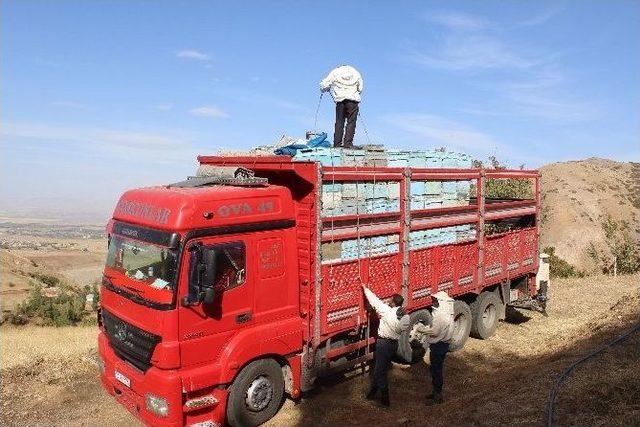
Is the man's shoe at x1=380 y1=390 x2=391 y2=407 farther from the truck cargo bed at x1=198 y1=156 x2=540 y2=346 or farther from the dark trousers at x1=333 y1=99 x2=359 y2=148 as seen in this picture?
the dark trousers at x1=333 y1=99 x2=359 y2=148

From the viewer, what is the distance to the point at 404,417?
673cm

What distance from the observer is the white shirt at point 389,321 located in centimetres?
692

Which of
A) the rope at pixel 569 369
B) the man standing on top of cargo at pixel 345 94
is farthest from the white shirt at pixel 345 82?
the rope at pixel 569 369

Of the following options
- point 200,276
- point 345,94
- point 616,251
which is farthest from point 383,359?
point 616,251

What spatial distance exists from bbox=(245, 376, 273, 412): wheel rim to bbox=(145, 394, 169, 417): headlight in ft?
3.59

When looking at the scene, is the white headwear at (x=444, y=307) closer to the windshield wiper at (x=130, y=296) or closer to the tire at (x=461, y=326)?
the tire at (x=461, y=326)

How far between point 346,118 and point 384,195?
8.20 feet

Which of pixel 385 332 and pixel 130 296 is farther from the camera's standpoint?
pixel 385 332

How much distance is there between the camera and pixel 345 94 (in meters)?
9.15

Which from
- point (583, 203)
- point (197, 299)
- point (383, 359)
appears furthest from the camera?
point (583, 203)

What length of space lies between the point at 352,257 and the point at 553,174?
37215 millimetres

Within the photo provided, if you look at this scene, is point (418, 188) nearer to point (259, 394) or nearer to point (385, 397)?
point (385, 397)

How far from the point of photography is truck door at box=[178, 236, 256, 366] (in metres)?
5.61

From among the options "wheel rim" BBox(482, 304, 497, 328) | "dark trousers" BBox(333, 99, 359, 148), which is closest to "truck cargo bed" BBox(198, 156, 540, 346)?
"wheel rim" BBox(482, 304, 497, 328)
